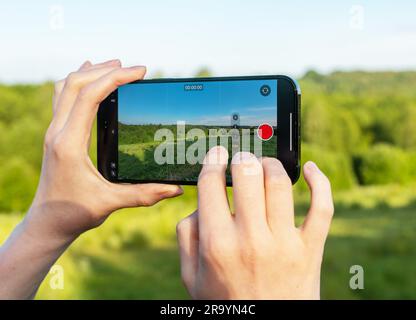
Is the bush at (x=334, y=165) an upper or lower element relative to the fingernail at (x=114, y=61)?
lower

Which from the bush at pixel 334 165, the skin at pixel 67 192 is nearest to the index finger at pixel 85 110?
the skin at pixel 67 192

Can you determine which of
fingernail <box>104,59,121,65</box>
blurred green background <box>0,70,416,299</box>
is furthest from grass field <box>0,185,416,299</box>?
fingernail <box>104,59,121,65</box>

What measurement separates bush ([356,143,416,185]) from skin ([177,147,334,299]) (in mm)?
11092

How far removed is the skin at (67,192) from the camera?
1138 millimetres

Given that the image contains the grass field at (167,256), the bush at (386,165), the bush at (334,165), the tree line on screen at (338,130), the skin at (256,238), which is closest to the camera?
the skin at (256,238)

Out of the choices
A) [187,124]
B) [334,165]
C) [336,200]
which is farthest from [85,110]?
[334,165]

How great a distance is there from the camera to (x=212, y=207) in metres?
0.81

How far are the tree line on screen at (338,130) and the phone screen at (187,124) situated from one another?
23.6 ft

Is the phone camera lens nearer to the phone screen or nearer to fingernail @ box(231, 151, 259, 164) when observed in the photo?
the phone screen

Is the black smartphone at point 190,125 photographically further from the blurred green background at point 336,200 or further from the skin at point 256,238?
the blurred green background at point 336,200

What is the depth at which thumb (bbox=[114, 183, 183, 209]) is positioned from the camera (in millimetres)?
1226
